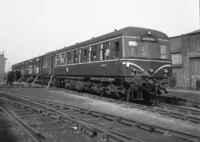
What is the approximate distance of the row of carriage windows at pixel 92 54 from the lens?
10.4 metres

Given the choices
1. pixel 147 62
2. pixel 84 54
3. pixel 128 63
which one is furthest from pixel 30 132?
pixel 84 54

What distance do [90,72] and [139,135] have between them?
7912 millimetres

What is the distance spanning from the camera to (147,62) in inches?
392

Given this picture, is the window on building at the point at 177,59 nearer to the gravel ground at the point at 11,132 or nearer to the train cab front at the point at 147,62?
the train cab front at the point at 147,62

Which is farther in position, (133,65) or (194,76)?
(194,76)

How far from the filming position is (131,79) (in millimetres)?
9422

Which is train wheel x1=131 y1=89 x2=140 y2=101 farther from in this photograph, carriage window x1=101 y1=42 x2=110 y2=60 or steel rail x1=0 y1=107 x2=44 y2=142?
steel rail x1=0 y1=107 x2=44 y2=142

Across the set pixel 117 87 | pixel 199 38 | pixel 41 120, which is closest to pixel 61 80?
pixel 117 87

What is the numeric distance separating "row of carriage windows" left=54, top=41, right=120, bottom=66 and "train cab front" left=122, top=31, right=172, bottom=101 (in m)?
0.75

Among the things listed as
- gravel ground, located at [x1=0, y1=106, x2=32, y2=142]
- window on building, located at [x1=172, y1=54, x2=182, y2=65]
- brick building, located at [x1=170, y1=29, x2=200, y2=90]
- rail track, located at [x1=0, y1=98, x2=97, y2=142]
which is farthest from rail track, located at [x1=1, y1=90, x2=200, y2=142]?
window on building, located at [x1=172, y1=54, x2=182, y2=65]

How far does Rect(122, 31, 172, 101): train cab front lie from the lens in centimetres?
961

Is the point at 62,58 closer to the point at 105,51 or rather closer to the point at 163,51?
the point at 105,51

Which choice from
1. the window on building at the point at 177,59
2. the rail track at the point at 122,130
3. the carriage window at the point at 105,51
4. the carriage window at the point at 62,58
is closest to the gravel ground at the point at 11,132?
the rail track at the point at 122,130

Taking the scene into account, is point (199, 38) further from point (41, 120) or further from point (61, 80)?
point (41, 120)
